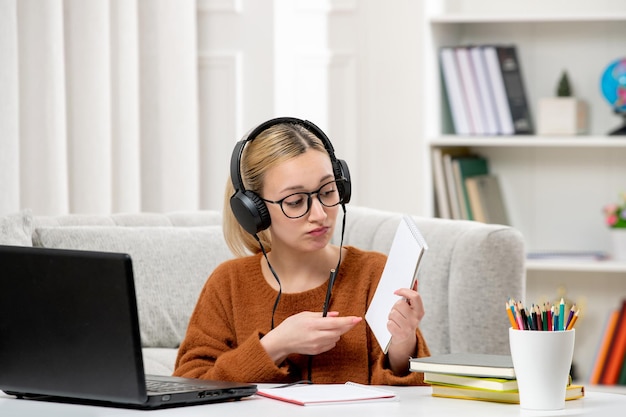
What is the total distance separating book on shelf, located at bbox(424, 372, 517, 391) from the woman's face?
0.33 m

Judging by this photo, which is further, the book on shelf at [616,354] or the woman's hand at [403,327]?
the book on shelf at [616,354]

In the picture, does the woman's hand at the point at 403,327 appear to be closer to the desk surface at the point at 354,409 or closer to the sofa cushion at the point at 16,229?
the desk surface at the point at 354,409

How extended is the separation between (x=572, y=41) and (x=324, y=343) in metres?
2.42

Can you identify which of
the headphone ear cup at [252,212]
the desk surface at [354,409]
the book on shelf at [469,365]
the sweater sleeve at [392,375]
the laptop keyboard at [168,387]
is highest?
the headphone ear cup at [252,212]

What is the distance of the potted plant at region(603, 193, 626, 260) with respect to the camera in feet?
10.8

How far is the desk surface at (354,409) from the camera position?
3.71 ft

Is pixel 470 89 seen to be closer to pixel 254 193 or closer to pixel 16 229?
pixel 16 229

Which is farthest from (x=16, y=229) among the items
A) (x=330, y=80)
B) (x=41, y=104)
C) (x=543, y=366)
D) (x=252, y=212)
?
(x=330, y=80)

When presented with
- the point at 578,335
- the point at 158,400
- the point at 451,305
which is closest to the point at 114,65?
the point at 451,305

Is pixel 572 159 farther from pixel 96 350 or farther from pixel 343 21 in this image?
pixel 96 350

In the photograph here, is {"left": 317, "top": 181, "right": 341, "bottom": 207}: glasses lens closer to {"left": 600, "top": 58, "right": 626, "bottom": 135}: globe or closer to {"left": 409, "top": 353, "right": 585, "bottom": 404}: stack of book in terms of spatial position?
{"left": 409, "top": 353, "right": 585, "bottom": 404}: stack of book

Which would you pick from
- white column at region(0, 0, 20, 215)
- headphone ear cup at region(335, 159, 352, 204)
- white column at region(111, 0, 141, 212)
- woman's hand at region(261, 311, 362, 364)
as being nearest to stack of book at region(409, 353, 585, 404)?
woman's hand at region(261, 311, 362, 364)

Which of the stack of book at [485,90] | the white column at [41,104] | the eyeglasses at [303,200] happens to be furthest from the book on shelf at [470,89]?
the eyeglasses at [303,200]

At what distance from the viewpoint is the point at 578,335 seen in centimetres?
353
